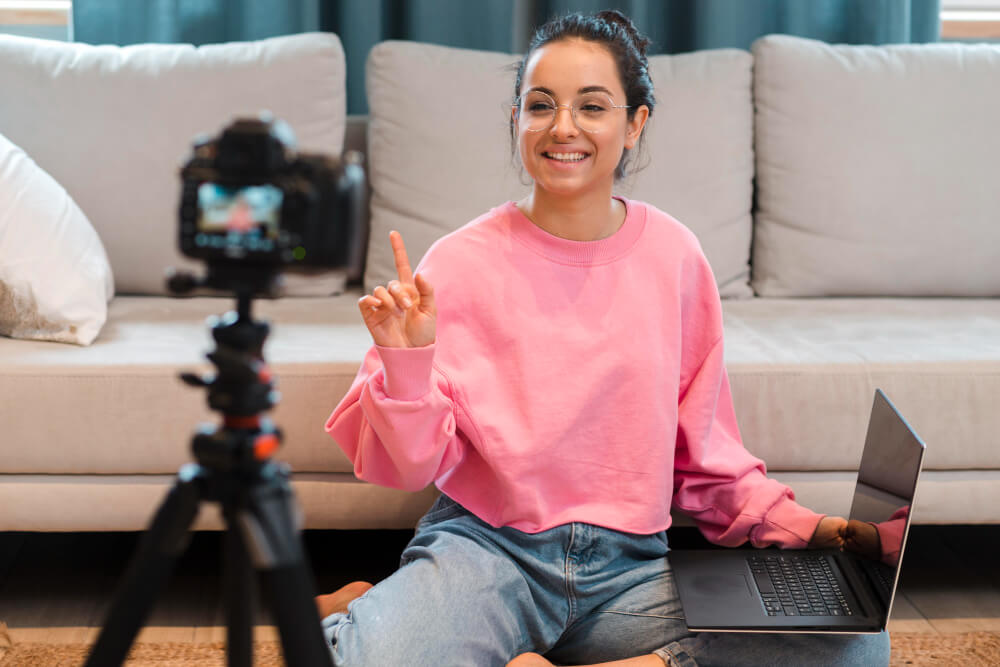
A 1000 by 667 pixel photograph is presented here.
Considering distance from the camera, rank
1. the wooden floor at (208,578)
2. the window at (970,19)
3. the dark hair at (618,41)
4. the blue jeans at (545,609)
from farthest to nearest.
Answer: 1. the window at (970,19)
2. the wooden floor at (208,578)
3. the dark hair at (618,41)
4. the blue jeans at (545,609)

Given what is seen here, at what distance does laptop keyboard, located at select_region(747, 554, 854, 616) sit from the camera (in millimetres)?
1166

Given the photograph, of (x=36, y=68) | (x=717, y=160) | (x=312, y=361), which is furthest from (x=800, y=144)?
(x=36, y=68)

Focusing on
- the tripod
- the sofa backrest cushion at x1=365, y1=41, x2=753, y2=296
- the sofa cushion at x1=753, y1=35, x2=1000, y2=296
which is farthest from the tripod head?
the sofa cushion at x1=753, y1=35, x2=1000, y2=296

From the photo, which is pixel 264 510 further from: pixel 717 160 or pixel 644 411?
pixel 717 160

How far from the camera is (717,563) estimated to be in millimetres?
1264

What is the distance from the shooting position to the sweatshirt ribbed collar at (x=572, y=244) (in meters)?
1.27

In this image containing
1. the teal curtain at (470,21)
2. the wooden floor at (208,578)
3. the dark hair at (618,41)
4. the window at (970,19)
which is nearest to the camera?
the dark hair at (618,41)

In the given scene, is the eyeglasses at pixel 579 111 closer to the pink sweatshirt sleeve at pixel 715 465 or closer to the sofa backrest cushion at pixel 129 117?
the pink sweatshirt sleeve at pixel 715 465

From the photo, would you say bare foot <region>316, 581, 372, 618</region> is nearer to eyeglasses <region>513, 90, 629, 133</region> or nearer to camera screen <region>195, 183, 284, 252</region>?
eyeglasses <region>513, 90, 629, 133</region>

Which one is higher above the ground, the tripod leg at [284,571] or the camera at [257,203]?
the camera at [257,203]

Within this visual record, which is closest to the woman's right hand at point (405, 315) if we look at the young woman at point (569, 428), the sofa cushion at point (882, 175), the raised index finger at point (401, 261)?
the raised index finger at point (401, 261)

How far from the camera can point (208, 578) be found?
5.42ft

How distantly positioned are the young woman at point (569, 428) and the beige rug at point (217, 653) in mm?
271

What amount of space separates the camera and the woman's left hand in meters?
0.91
